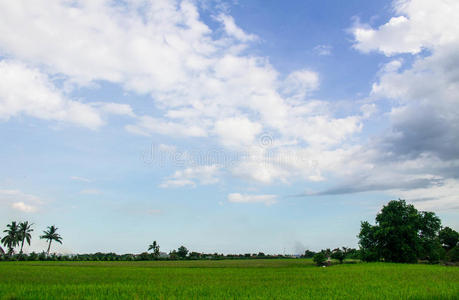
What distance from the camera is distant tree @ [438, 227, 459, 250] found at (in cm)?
8412

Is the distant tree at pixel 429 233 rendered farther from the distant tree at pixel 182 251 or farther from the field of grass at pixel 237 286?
the distant tree at pixel 182 251

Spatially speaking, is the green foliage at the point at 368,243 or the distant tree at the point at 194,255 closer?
the green foliage at the point at 368,243

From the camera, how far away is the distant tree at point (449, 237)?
276 ft

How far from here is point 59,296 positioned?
1579cm

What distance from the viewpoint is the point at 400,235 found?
168 feet

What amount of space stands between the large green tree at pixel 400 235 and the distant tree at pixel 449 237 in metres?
38.7

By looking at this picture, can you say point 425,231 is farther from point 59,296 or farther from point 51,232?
point 51,232

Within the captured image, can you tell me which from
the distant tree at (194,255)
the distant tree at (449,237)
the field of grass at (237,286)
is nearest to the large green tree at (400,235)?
the field of grass at (237,286)

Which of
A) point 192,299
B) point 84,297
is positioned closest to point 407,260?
point 192,299

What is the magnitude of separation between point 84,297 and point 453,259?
84880mm

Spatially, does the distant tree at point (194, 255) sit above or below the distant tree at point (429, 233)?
below

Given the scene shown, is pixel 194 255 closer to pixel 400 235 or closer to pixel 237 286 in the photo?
pixel 400 235

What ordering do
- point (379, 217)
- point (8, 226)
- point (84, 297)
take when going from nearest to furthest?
point (84, 297), point (379, 217), point (8, 226)

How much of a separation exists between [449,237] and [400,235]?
47637 mm
